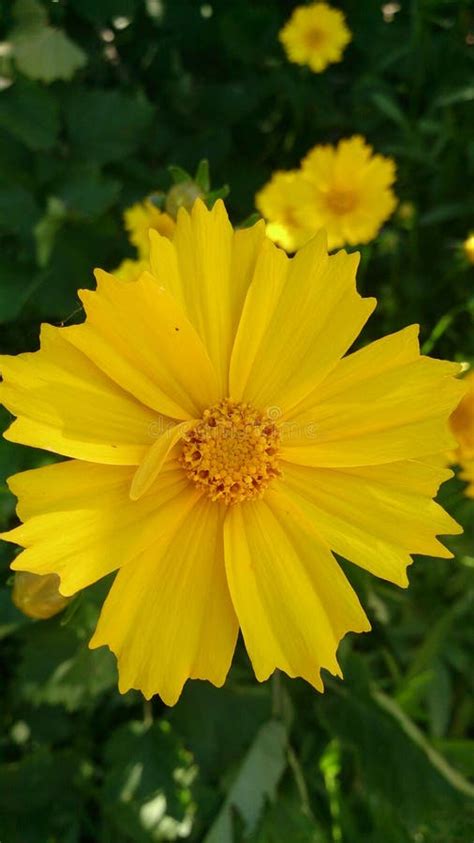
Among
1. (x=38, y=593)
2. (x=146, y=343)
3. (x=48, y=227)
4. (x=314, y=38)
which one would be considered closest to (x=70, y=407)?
(x=146, y=343)

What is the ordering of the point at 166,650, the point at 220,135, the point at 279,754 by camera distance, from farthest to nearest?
1. the point at 220,135
2. the point at 279,754
3. the point at 166,650

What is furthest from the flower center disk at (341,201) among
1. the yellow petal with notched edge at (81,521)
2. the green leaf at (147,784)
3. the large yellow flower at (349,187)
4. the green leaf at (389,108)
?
the green leaf at (147,784)

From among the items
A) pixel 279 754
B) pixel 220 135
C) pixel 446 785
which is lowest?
pixel 446 785

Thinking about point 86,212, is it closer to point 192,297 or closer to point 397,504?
point 192,297

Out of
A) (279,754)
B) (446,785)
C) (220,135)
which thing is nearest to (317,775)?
(279,754)

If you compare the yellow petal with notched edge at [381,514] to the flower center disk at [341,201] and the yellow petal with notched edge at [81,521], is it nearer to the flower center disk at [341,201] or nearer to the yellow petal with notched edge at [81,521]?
the yellow petal with notched edge at [81,521]
